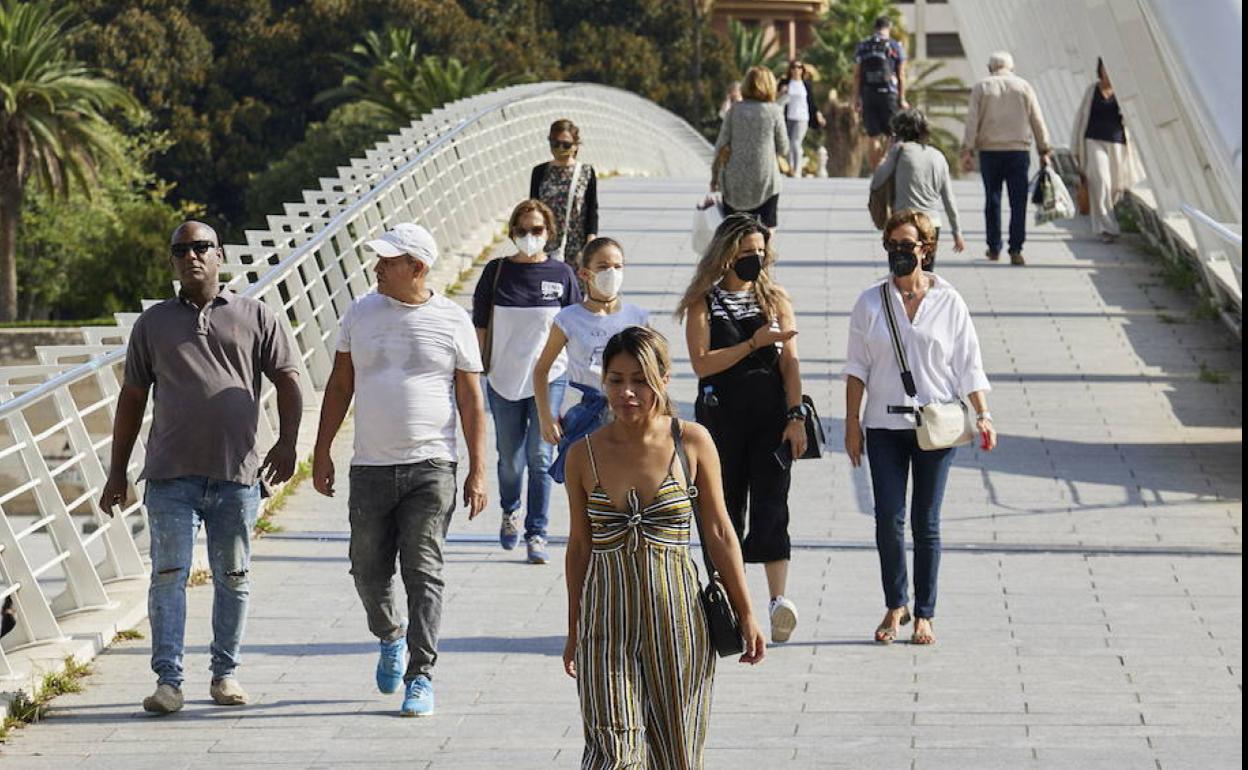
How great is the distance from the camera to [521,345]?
9703mm

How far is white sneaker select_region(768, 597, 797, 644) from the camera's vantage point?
301 inches

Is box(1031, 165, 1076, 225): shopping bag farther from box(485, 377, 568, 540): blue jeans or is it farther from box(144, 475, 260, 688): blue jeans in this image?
box(144, 475, 260, 688): blue jeans

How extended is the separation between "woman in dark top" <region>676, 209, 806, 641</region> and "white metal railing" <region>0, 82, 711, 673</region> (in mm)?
1919

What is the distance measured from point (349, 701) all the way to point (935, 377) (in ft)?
7.37

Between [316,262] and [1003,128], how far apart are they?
5.56 meters

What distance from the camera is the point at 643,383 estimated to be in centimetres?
531

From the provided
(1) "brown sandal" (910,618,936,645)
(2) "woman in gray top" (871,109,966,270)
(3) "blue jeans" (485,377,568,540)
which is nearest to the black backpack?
(2) "woman in gray top" (871,109,966,270)

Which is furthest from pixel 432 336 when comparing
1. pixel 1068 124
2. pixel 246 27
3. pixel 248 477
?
pixel 246 27

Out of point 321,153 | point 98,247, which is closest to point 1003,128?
point 321,153

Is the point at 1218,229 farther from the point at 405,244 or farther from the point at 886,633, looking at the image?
the point at 405,244

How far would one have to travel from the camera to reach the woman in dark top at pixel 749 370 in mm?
7809

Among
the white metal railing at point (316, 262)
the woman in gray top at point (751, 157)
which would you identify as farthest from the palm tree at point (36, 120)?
the woman in gray top at point (751, 157)

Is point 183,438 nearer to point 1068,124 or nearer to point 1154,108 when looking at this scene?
point 1154,108

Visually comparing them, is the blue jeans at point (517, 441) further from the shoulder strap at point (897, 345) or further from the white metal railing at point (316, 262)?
the shoulder strap at point (897, 345)
